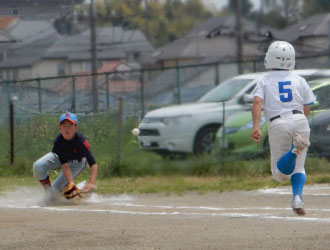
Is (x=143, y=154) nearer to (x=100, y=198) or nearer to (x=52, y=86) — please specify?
(x=100, y=198)

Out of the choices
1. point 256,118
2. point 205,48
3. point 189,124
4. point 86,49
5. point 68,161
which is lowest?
point 68,161

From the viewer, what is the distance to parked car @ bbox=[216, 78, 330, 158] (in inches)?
536

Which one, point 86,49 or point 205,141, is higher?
point 86,49

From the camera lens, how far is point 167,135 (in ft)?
41.2

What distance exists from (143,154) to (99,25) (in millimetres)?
35476

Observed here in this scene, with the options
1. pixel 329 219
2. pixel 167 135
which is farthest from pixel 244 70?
pixel 329 219

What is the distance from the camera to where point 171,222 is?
29.7 ft

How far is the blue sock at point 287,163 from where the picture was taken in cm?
910

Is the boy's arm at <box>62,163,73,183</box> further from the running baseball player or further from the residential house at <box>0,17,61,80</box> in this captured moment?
the residential house at <box>0,17,61,80</box>

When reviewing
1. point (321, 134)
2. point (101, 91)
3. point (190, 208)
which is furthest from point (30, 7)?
point (101, 91)

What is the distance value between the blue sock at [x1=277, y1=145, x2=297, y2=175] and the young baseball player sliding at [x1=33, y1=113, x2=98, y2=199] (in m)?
2.78

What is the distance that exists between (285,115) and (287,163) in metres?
0.51

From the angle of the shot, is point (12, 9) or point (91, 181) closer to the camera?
point (91, 181)

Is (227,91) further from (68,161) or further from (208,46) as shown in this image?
(208,46)
